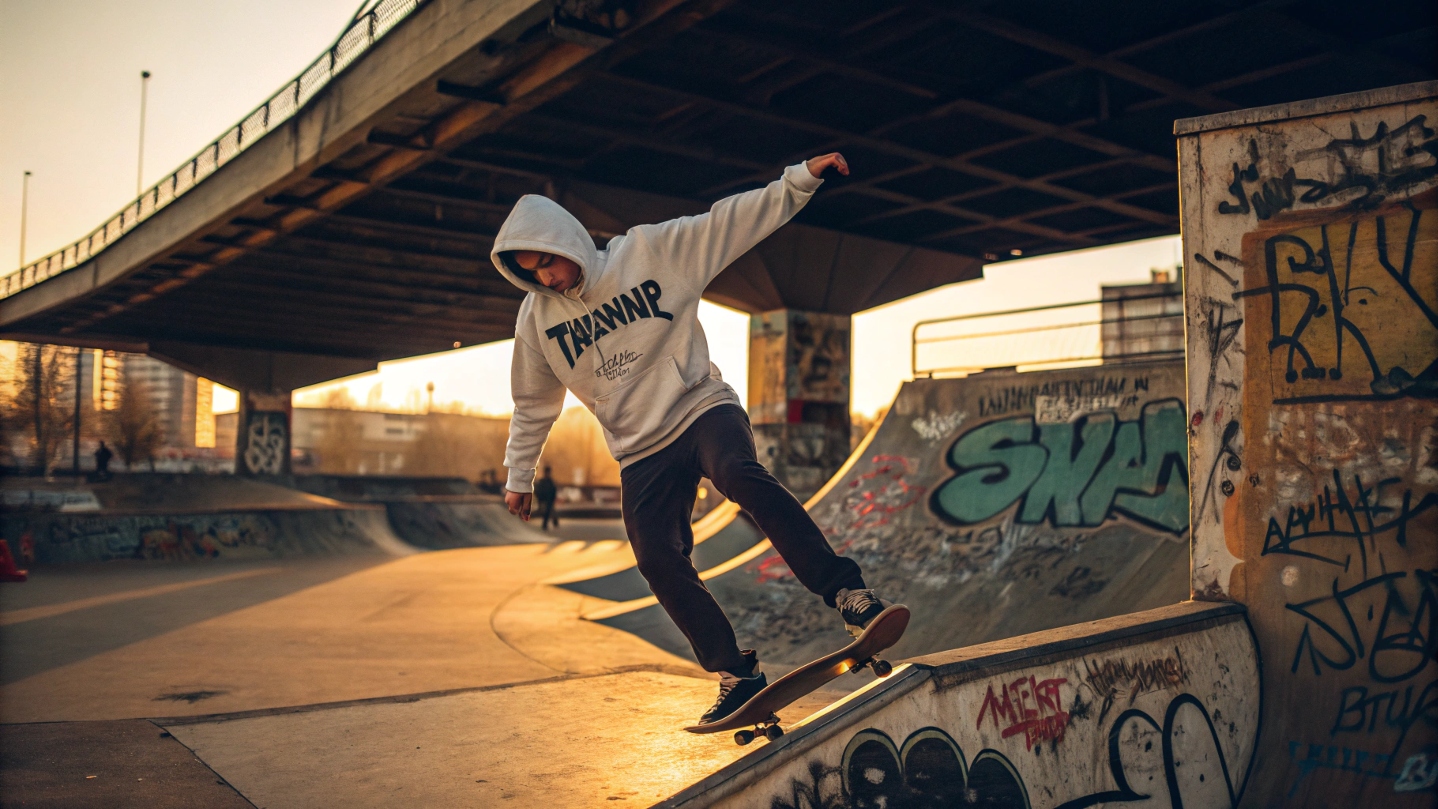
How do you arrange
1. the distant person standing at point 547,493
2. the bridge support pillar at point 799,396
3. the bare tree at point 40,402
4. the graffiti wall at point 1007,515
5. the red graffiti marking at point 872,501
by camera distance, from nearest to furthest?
the graffiti wall at point 1007,515, the red graffiti marking at point 872,501, the bridge support pillar at point 799,396, the distant person standing at point 547,493, the bare tree at point 40,402

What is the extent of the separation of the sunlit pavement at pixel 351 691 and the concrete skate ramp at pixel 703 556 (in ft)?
1.51

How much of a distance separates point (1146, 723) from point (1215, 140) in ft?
10.2

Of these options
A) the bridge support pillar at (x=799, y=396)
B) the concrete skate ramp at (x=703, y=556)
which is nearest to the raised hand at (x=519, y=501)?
the concrete skate ramp at (x=703, y=556)

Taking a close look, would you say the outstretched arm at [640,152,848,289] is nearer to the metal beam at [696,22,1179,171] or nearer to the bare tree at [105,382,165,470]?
the metal beam at [696,22,1179,171]

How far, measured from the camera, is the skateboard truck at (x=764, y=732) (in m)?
3.52

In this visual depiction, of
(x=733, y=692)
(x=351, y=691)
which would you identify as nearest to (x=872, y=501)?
(x=351, y=691)

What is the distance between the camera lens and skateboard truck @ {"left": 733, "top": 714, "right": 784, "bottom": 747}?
352cm

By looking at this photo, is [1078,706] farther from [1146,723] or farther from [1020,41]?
[1020,41]

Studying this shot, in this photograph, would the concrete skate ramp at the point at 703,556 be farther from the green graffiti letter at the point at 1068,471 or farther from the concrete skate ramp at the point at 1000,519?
the green graffiti letter at the point at 1068,471

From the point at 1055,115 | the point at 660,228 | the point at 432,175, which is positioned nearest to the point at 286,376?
the point at 432,175

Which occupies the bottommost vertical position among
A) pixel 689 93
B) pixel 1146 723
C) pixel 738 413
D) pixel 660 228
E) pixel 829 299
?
pixel 1146 723

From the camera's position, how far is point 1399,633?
14.6 feet

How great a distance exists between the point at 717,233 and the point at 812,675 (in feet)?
5.62

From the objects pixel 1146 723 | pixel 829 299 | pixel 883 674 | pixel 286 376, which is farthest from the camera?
pixel 286 376
